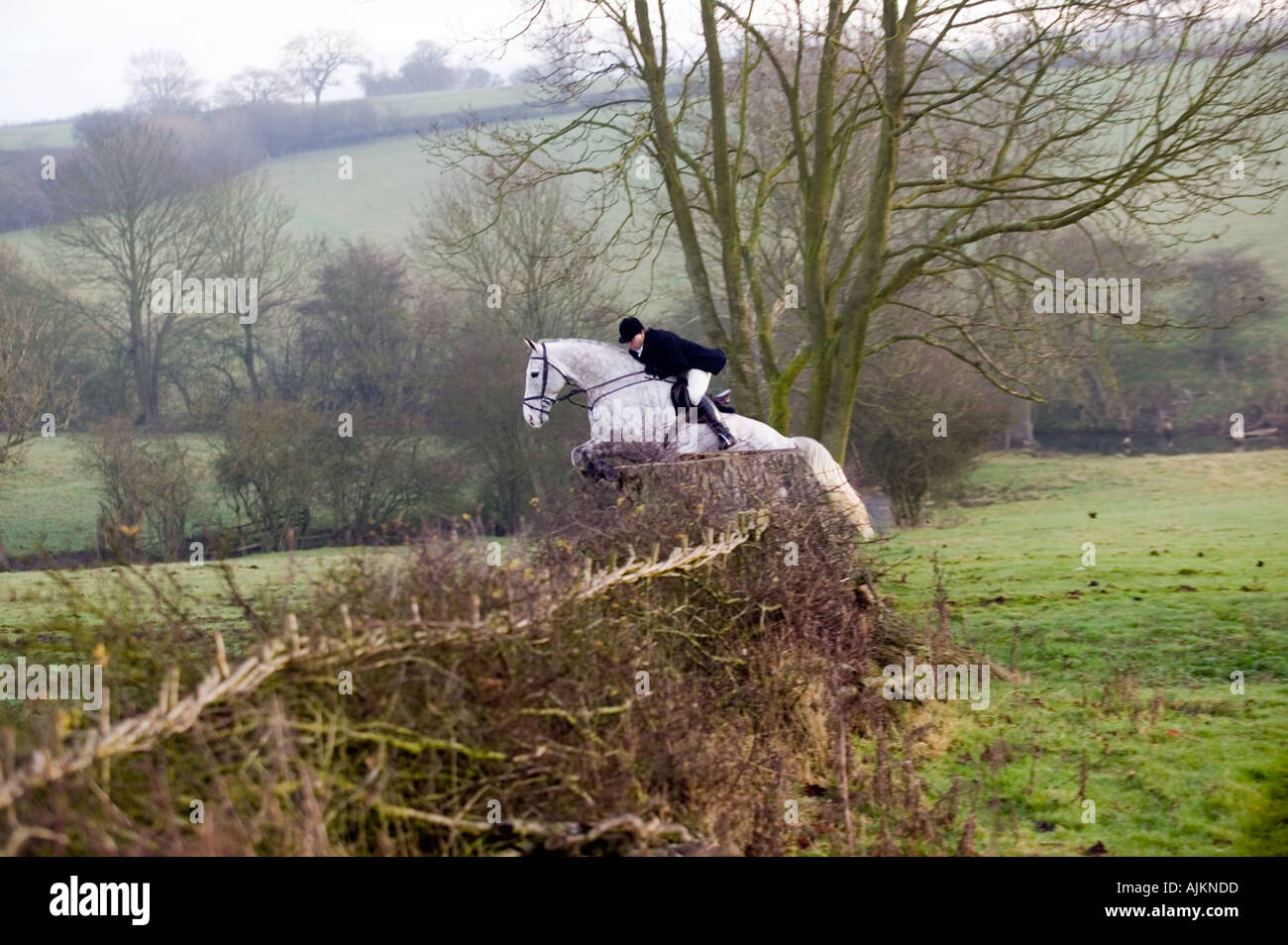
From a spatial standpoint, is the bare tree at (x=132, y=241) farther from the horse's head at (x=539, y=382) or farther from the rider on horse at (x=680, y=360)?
the rider on horse at (x=680, y=360)

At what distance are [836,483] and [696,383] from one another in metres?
1.81

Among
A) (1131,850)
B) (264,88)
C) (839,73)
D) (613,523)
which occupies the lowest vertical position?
(1131,850)

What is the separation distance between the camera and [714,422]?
1312 centimetres

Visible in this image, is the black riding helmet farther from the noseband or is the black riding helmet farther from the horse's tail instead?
the horse's tail

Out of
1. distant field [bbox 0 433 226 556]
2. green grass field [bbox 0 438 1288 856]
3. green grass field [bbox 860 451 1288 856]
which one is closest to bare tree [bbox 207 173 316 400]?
distant field [bbox 0 433 226 556]

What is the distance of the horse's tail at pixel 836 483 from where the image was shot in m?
11.0

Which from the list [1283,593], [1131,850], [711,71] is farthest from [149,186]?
[1131,850]

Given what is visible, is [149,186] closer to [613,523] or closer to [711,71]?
[711,71]

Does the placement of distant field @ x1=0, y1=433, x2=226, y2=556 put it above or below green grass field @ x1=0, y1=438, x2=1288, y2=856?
above

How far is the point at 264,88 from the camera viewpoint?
262ft

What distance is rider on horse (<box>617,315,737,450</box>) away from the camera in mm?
12727

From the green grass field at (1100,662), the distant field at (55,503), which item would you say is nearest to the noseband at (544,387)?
the green grass field at (1100,662)

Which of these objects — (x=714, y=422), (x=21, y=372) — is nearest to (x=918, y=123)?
(x=714, y=422)
